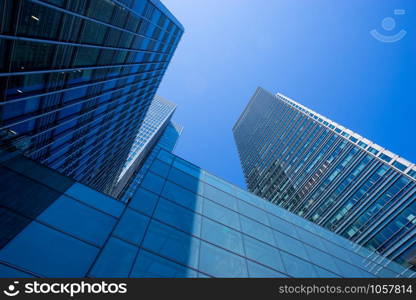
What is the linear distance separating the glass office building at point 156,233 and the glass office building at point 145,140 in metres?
53.4

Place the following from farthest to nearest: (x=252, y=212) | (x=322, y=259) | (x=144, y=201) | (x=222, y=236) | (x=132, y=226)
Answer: (x=252, y=212) < (x=322, y=259) < (x=222, y=236) < (x=144, y=201) < (x=132, y=226)

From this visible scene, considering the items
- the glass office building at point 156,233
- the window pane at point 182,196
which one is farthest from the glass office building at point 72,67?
the window pane at point 182,196

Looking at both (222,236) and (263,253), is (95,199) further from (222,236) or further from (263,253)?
(263,253)

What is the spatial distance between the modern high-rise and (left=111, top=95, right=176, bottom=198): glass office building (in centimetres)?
4828

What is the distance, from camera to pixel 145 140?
83.6m

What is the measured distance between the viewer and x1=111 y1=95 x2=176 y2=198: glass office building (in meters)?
69.2

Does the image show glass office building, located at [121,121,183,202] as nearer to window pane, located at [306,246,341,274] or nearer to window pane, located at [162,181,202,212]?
window pane, located at [162,181,202,212]

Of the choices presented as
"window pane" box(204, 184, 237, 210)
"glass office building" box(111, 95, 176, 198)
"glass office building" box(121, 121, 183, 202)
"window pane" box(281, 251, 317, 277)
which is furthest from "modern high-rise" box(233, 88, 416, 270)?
"glass office building" box(111, 95, 176, 198)

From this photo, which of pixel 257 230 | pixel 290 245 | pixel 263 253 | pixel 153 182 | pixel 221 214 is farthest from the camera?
pixel 290 245

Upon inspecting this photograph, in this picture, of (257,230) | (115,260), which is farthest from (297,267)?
(115,260)

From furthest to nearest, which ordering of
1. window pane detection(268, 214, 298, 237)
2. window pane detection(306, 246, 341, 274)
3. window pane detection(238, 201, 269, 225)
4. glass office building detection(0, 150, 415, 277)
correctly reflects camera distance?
window pane detection(268, 214, 298, 237) < window pane detection(238, 201, 269, 225) < window pane detection(306, 246, 341, 274) < glass office building detection(0, 150, 415, 277)

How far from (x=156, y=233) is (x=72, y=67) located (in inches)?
480

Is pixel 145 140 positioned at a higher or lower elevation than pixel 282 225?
lower

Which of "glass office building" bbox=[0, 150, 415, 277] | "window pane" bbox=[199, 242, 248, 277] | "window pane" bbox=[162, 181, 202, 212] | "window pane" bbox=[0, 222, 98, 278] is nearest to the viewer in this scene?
"window pane" bbox=[0, 222, 98, 278]
